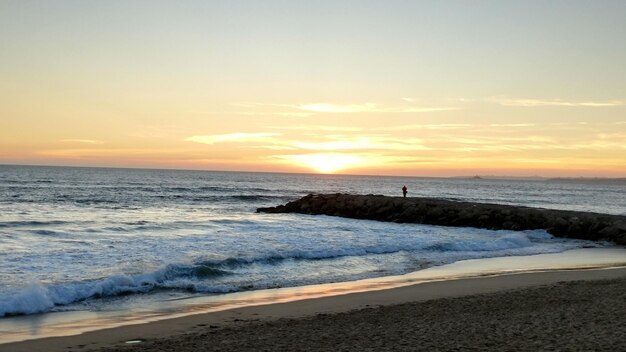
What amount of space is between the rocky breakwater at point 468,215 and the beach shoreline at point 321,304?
12746 millimetres

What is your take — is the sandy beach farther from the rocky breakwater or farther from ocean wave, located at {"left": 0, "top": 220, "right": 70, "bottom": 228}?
ocean wave, located at {"left": 0, "top": 220, "right": 70, "bottom": 228}

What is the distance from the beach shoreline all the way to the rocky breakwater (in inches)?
502

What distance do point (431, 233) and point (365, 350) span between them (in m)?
22.3

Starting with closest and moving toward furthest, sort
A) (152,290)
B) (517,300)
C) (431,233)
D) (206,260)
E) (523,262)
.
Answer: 1. (517,300)
2. (152,290)
3. (206,260)
4. (523,262)
5. (431,233)

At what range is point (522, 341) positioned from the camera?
8180 mm

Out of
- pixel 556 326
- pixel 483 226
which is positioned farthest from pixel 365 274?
pixel 483 226

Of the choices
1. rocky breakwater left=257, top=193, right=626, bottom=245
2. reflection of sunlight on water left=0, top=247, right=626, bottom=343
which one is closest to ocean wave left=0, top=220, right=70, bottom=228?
reflection of sunlight on water left=0, top=247, right=626, bottom=343

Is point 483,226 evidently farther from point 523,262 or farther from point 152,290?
point 152,290

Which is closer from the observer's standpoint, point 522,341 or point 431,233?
point 522,341

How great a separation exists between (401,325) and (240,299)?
14.3 feet

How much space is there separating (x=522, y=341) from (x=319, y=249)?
13.2m

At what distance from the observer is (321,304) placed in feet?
38.7

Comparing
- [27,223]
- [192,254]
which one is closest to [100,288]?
[192,254]

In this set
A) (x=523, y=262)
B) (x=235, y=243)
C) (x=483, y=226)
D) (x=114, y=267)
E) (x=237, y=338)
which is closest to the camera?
(x=237, y=338)
